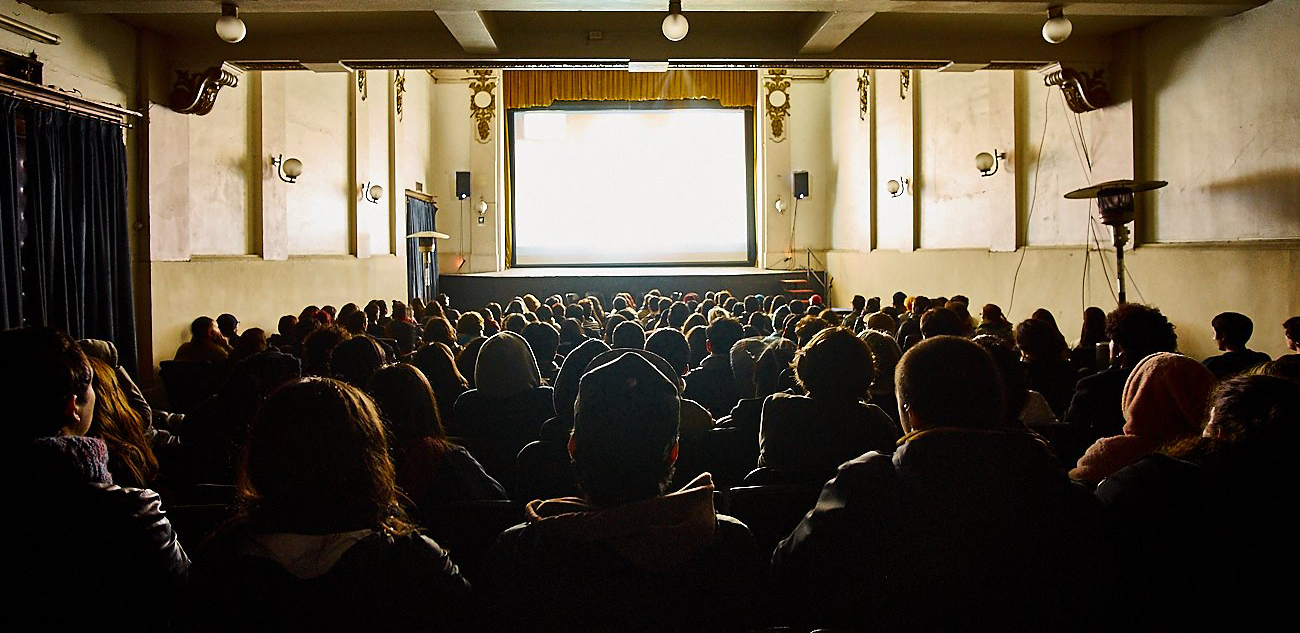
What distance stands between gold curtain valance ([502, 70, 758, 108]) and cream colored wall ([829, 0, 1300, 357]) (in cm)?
487

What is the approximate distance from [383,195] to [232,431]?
444 inches

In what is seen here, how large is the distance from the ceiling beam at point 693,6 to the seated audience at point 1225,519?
18.8ft

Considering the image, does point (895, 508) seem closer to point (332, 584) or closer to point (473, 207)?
point (332, 584)

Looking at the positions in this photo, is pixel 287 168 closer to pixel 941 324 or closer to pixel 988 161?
pixel 941 324

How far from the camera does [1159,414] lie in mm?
2502

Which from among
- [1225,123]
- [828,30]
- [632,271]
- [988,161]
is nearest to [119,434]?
[828,30]

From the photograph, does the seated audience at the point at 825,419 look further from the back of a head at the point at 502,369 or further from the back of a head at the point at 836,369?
the back of a head at the point at 502,369

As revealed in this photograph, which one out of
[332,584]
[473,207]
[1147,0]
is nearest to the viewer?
[332,584]

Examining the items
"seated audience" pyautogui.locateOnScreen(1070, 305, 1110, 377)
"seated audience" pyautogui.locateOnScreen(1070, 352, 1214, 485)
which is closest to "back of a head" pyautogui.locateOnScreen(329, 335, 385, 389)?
"seated audience" pyautogui.locateOnScreen(1070, 352, 1214, 485)

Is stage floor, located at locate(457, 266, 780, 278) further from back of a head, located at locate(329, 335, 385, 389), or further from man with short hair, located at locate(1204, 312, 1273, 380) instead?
back of a head, located at locate(329, 335, 385, 389)

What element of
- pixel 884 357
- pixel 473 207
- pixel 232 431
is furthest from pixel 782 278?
pixel 232 431

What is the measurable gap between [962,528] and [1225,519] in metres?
0.51

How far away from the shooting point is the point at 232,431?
3.17 meters

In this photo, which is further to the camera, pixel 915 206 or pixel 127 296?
pixel 915 206
